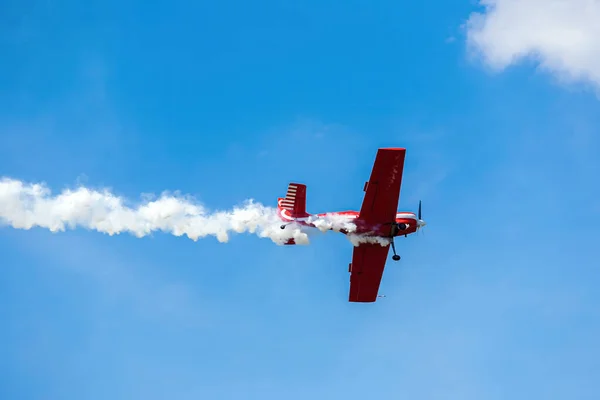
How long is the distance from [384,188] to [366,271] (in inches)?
261

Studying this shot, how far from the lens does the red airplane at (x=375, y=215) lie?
31.5m

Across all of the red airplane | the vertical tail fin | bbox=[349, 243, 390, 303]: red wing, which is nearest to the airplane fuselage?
the red airplane

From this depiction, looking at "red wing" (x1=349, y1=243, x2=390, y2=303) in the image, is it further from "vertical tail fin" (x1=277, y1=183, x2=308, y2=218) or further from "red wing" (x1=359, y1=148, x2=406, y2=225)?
"vertical tail fin" (x1=277, y1=183, x2=308, y2=218)

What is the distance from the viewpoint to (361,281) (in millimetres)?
37750

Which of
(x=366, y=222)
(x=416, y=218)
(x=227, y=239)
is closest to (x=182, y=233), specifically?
(x=227, y=239)

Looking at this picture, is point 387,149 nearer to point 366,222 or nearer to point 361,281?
point 366,222

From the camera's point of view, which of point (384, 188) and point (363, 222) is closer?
point (384, 188)

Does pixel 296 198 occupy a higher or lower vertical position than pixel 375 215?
higher

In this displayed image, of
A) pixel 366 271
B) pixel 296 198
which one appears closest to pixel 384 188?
pixel 296 198

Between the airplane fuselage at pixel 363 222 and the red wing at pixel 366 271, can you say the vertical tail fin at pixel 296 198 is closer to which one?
the airplane fuselage at pixel 363 222

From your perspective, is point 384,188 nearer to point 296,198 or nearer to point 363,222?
point 363,222

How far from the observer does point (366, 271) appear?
123 feet

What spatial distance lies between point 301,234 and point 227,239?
324cm

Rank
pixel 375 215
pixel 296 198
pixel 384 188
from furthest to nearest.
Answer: pixel 375 215
pixel 296 198
pixel 384 188
